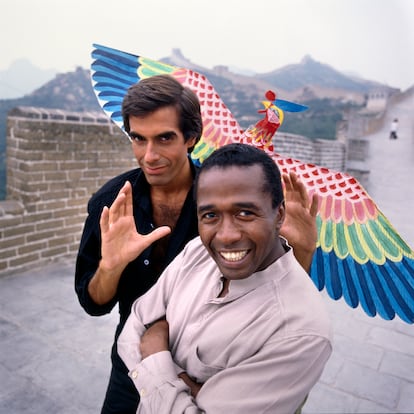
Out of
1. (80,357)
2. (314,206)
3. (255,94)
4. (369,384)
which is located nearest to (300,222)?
(314,206)

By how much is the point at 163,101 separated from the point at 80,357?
7.21ft

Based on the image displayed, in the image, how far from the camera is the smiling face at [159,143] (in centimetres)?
133

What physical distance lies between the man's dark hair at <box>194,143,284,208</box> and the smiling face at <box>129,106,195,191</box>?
0.39 metres

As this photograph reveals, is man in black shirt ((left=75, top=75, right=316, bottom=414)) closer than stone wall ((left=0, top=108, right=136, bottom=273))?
Yes

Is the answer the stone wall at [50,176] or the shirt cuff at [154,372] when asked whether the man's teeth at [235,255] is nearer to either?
the shirt cuff at [154,372]

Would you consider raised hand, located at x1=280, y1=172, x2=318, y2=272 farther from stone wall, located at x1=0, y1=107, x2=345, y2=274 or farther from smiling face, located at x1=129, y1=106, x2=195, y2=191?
stone wall, located at x1=0, y1=107, x2=345, y2=274

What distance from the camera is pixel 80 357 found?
2.89 meters

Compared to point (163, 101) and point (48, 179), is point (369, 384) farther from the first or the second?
point (48, 179)

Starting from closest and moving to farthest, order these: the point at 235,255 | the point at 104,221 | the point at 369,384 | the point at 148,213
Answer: the point at 235,255 < the point at 104,221 < the point at 148,213 < the point at 369,384

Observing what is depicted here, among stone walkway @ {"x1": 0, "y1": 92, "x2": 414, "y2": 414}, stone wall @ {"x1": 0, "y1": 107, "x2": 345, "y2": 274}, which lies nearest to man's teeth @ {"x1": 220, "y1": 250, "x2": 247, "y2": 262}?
stone walkway @ {"x1": 0, "y1": 92, "x2": 414, "y2": 414}

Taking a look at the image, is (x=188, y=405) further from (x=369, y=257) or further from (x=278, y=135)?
(x=278, y=135)

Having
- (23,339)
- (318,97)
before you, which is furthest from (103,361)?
(318,97)

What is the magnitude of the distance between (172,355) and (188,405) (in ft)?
0.60

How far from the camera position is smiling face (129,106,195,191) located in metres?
1.33
